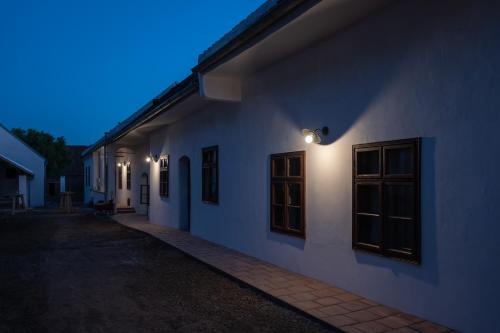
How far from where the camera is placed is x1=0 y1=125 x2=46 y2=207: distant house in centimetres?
2338

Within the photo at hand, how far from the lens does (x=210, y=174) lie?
9930 mm

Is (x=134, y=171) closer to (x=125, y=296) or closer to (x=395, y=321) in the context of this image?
A: (x=125, y=296)

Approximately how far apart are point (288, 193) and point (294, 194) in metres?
0.15

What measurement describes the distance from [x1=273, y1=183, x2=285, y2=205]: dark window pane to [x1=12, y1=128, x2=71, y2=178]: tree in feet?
130

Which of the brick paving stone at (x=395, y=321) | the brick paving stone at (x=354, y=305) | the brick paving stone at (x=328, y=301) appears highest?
the brick paving stone at (x=395, y=321)

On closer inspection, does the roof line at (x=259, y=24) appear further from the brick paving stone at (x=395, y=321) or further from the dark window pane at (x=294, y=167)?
the brick paving stone at (x=395, y=321)

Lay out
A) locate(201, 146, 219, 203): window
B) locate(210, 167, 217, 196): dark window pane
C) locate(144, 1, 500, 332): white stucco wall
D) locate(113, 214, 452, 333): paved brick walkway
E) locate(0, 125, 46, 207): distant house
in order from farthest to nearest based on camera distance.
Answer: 1. locate(0, 125, 46, 207): distant house
2. locate(210, 167, 217, 196): dark window pane
3. locate(201, 146, 219, 203): window
4. locate(113, 214, 452, 333): paved brick walkway
5. locate(144, 1, 500, 332): white stucco wall

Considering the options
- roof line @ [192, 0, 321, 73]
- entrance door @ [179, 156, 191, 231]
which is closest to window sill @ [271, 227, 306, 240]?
roof line @ [192, 0, 321, 73]

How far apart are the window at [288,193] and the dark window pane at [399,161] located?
167cm

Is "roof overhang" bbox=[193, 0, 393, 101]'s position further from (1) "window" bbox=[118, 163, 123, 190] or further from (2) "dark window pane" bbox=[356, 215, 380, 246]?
(1) "window" bbox=[118, 163, 123, 190]

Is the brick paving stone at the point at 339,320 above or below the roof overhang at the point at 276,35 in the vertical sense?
below

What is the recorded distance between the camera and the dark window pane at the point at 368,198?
199 inches

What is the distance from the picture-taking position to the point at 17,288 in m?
6.00

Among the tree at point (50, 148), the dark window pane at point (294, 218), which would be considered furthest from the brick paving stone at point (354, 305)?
the tree at point (50, 148)
